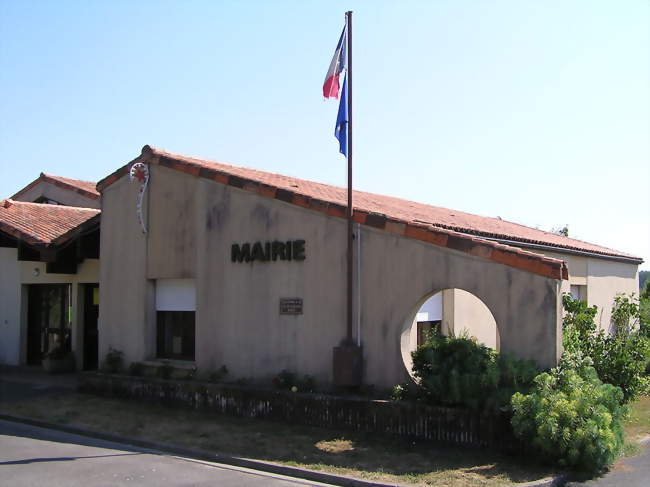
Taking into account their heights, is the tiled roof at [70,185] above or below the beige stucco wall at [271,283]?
above

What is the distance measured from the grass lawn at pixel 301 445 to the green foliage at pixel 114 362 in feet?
4.59

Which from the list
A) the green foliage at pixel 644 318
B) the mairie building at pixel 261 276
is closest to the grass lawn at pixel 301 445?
the mairie building at pixel 261 276

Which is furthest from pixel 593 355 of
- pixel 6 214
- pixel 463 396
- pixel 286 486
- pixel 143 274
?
pixel 6 214

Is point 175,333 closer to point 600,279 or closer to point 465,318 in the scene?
point 465,318

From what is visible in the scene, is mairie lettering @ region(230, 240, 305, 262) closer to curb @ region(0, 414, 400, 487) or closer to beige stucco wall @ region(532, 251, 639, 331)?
curb @ region(0, 414, 400, 487)

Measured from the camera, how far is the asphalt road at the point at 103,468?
25.5ft

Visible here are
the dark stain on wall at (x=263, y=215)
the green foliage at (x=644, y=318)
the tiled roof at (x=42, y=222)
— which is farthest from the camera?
the green foliage at (x=644, y=318)

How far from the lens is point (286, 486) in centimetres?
767

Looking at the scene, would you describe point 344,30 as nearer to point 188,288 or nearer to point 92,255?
point 188,288

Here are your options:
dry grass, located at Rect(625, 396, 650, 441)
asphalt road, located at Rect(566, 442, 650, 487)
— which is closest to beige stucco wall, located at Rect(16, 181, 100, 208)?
dry grass, located at Rect(625, 396, 650, 441)

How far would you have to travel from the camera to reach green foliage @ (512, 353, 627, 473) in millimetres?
7758

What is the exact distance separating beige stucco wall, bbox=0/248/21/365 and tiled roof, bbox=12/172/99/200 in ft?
10.3

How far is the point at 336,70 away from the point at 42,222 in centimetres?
948

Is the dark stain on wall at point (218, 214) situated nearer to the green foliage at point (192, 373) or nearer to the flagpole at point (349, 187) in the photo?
the green foliage at point (192, 373)
